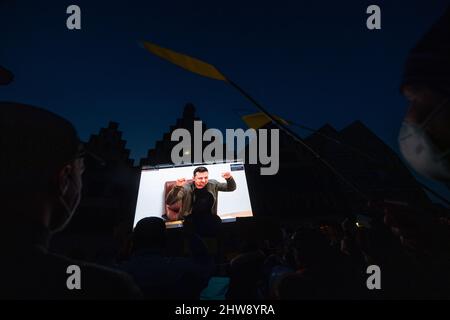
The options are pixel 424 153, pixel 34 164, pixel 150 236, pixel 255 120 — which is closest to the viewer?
pixel 34 164

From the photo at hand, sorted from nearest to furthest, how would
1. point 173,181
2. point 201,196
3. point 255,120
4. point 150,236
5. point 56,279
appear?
point 56,279 → point 150,236 → point 255,120 → point 201,196 → point 173,181

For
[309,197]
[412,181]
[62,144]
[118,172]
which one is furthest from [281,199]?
[62,144]

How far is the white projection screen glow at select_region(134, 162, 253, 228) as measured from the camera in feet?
13.4

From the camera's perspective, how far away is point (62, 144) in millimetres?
1465

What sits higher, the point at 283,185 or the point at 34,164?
the point at 34,164

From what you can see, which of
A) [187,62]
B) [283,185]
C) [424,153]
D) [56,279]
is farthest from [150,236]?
[283,185]

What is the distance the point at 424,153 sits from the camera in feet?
5.81

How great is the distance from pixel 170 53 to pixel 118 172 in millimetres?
18040

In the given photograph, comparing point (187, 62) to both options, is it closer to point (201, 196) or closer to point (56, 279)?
point (56, 279)

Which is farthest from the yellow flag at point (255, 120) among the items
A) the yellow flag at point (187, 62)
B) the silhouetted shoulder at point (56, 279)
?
the silhouetted shoulder at point (56, 279)

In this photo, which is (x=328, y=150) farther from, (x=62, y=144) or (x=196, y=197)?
(x=62, y=144)

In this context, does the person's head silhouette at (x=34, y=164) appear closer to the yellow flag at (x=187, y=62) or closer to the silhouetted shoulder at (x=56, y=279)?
the silhouetted shoulder at (x=56, y=279)

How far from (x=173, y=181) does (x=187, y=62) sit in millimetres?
2585

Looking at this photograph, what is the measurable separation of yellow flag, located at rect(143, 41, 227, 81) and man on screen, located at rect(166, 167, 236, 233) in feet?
7.54
